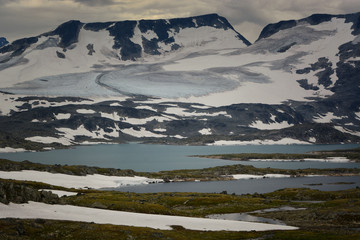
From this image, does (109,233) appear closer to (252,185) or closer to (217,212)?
(217,212)

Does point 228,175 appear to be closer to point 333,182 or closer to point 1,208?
point 333,182

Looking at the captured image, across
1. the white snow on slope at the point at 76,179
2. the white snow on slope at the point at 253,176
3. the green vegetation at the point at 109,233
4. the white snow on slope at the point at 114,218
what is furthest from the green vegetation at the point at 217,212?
the white snow on slope at the point at 253,176

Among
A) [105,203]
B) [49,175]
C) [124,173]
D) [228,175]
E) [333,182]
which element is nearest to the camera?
[105,203]

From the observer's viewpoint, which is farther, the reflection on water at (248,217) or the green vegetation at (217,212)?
the reflection on water at (248,217)

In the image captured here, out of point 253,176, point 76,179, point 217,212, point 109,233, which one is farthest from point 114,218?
point 253,176

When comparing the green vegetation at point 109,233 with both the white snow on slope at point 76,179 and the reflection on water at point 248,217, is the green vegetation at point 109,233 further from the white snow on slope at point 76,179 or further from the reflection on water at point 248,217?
the white snow on slope at point 76,179

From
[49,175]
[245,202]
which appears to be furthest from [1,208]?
[49,175]

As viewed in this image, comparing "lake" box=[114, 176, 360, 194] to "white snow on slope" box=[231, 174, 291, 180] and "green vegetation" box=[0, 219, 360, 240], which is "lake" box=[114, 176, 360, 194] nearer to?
"white snow on slope" box=[231, 174, 291, 180]

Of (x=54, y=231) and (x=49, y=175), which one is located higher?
(x=54, y=231)
